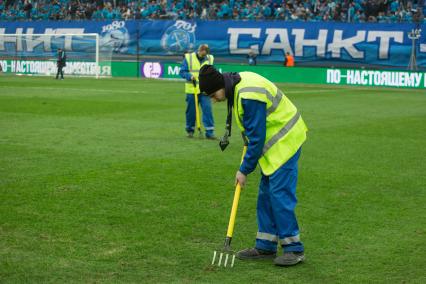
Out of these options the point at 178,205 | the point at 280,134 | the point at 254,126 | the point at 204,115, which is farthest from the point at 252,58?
the point at 254,126

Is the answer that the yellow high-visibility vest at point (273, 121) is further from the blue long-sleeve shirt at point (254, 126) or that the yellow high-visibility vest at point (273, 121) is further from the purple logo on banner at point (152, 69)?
the purple logo on banner at point (152, 69)

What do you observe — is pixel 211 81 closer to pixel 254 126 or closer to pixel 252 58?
pixel 254 126

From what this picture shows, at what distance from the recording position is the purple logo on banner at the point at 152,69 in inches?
1710

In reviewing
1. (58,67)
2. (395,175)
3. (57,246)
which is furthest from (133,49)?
(57,246)

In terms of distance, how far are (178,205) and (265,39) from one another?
1335 inches

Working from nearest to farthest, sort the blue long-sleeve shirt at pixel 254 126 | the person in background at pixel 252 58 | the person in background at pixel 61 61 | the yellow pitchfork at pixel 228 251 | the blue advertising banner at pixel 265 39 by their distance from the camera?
the blue long-sleeve shirt at pixel 254 126 < the yellow pitchfork at pixel 228 251 < the blue advertising banner at pixel 265 39 < the person in background at pixel 61 61 < the person in background at pixel 252 58

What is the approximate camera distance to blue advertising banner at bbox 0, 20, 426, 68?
126ft

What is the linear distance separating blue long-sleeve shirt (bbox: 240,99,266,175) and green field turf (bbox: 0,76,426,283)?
106 centimetres

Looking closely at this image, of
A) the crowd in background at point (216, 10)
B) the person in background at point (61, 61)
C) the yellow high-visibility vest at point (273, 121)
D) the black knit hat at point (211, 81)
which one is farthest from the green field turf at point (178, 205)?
the crowd in background at point (216, 10)

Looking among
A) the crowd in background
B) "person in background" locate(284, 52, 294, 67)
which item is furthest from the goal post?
"person in background" locate(284, 52, 294, 67)

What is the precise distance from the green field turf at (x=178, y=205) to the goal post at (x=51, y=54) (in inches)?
1055

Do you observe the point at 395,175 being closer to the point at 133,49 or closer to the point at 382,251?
the point at 382,251

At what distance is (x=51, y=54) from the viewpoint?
44.6 meters

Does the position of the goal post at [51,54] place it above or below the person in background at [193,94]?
below
